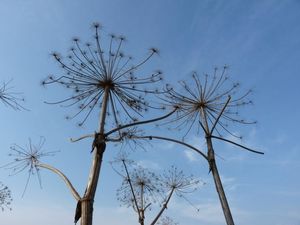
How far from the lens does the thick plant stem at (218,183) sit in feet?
29.5

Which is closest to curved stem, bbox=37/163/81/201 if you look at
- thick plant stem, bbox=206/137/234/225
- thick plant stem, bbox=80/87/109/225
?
thick plant stem, bbox=80/87/109/225

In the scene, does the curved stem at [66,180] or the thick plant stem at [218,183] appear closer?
the curved stem at [66,180]

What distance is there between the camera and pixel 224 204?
30.4 feet

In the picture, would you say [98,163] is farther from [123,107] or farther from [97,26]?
[97,26]

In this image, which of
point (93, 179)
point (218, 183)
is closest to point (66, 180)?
point (93, 179)

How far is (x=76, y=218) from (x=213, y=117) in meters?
6.72

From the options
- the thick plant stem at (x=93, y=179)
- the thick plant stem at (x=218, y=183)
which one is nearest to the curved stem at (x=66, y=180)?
the thick plant stem at (x=93, y=179)

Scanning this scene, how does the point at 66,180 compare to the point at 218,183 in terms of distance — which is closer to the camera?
the point at 66,180

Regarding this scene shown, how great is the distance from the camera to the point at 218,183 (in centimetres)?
981

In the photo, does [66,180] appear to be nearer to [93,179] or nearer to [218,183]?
[93,179]

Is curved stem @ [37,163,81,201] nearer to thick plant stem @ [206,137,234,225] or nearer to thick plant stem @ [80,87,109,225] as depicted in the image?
thick plant stem @ [80,87,109,225]

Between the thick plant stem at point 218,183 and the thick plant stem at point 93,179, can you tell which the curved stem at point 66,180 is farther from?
the thick plant stem at point 218,183

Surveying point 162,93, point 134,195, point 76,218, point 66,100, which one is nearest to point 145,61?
point 162,93

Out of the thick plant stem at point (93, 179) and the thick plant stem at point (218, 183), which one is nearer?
the thick plant stem at point (93, 179)
